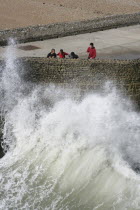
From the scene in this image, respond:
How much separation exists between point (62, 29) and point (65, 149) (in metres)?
7.08

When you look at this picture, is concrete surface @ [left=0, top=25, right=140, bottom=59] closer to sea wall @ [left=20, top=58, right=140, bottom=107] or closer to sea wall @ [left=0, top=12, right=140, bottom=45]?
sea wall @ [left=0, top=12, right=140, bottom=45]

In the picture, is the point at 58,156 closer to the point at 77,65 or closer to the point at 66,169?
the point at 66,169

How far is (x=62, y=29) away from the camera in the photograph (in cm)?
1589

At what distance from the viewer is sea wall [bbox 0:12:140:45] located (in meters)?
14.9

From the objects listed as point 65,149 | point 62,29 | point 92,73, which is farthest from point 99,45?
point 65,149

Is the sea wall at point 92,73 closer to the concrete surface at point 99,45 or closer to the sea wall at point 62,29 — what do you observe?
the concrete surface at point 99,45

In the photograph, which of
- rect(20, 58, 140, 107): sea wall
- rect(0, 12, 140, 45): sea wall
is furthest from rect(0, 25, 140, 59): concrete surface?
rect(20, 58, 140, 107): sea wall

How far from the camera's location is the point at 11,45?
13977 millimetres

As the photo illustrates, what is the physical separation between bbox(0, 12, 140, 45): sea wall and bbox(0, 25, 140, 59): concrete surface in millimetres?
327

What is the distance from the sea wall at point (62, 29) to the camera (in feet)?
48.8

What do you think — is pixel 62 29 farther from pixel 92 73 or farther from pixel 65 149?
pixel 65 149

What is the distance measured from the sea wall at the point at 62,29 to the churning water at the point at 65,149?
3710 mm

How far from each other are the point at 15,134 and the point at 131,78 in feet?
9.95

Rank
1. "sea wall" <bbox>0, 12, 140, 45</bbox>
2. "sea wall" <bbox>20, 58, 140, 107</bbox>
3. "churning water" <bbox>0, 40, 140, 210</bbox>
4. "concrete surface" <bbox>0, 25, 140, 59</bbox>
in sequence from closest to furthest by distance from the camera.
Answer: "churning water" <bbox>0, 40, 140, 210</bbox>, "sea wall" <bbox>20, 58, 140, 107</bbox>, "concrete surface" <bbox>0, 25, 140, 59</bbox>, "sea wall" <bbox>0, 12, 140, 45</bbox>
